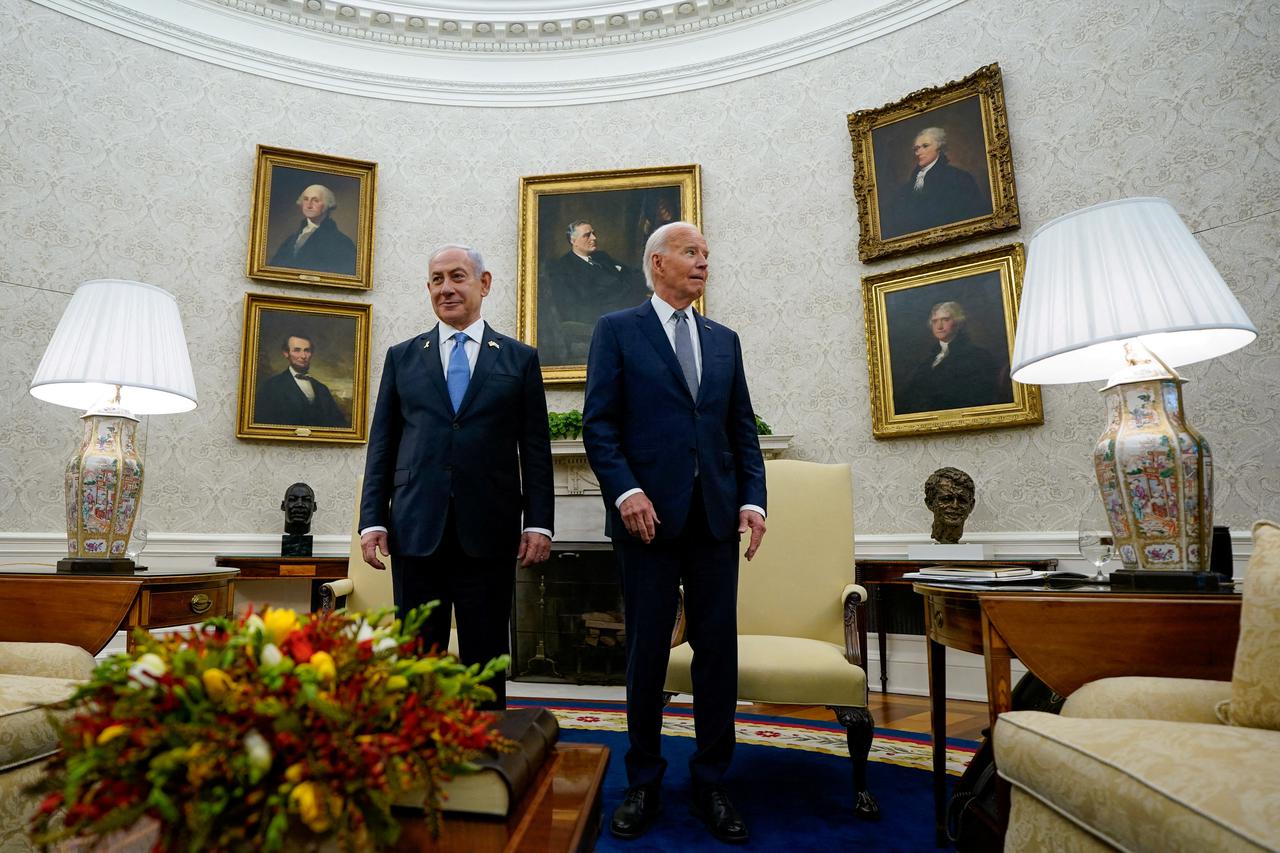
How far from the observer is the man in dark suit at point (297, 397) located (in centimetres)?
465

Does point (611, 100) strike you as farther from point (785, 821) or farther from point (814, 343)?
point (785, 821)

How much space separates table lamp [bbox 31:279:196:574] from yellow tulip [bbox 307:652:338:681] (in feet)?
6.46

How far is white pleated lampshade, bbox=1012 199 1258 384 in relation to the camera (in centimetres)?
165

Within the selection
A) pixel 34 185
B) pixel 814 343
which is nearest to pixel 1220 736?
pixel 814 343

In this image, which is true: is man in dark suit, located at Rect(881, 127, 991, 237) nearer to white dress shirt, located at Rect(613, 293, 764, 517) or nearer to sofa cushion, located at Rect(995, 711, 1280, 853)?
white dress shirt, located at Rect(613, 293, 764, 517)

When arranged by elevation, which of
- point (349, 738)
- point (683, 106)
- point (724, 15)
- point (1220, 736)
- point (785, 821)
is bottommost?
point (785, 821)

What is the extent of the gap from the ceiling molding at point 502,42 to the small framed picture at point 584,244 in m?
0.71

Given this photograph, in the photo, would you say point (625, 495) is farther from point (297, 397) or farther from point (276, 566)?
point (297, 397)

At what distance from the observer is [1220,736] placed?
1105 mm

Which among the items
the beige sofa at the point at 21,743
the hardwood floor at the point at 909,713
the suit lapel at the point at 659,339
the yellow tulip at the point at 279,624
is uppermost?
the suit lapel at the point at 659,339

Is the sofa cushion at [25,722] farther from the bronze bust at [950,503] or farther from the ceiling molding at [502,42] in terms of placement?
the ceiling molding at [502,42]

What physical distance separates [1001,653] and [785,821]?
0.87 m

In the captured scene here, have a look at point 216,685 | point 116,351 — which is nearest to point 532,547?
point 216,685

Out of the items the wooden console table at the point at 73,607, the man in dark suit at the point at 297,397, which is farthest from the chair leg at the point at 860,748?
the man in dark suit at the point at 297,397
